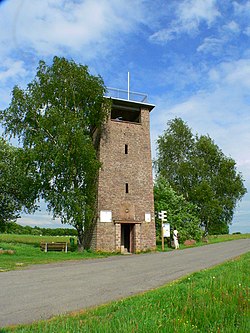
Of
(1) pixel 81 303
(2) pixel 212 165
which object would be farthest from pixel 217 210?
(1) pixel 81 303

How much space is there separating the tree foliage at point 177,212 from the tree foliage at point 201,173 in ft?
18.9

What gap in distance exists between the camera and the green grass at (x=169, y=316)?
5.30m

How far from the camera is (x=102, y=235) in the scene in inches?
1097

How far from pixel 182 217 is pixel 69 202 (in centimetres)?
1746

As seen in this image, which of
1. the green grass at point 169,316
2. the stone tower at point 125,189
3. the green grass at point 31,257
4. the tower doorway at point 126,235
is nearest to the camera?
the green grass at point 169,316

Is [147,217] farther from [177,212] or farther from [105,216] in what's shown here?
[177,212]

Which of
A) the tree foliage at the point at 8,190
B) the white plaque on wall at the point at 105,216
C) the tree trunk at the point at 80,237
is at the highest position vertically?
the tree foliage at the point at 8,190

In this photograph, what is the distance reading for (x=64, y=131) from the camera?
25.8 m

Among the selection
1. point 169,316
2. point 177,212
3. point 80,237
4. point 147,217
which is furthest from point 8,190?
point 169,316

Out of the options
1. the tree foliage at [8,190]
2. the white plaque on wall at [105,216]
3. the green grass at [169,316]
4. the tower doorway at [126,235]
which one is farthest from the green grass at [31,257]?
the green grass at [169,316]

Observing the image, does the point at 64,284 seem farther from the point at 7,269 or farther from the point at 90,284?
the point at 7,269

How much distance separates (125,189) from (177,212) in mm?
12483

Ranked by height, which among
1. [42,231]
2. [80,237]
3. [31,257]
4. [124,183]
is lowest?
[31,257]

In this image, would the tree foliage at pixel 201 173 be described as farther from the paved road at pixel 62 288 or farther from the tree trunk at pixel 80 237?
the paved road at pixel 62 288
